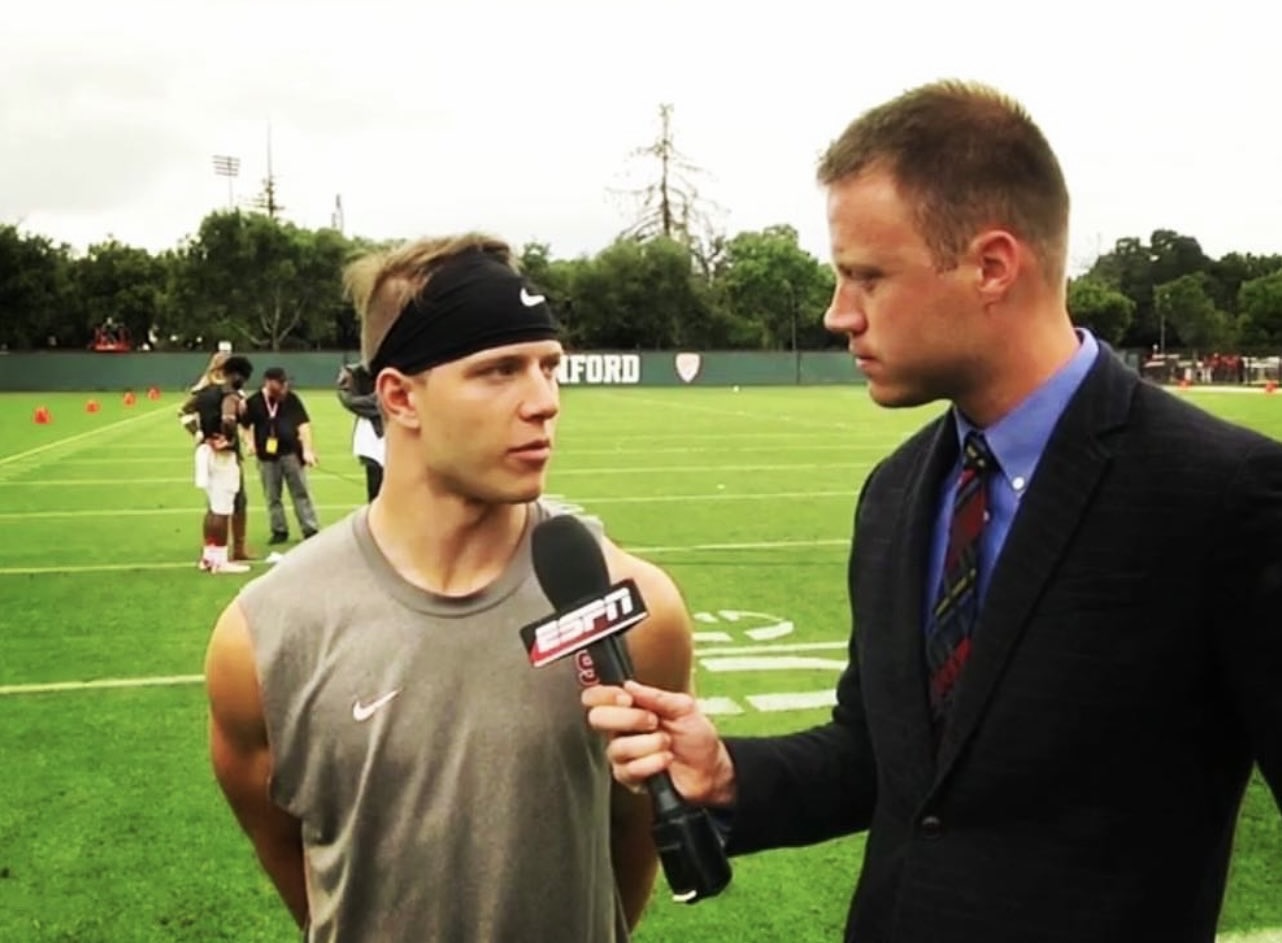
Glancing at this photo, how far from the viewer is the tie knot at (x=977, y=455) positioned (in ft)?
7.34

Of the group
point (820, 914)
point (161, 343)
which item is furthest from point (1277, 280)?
point (820, 914)

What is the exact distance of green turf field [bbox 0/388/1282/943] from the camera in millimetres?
5090

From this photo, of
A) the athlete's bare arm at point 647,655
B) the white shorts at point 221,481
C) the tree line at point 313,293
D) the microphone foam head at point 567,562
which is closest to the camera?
the microphone foam head at point 567,562

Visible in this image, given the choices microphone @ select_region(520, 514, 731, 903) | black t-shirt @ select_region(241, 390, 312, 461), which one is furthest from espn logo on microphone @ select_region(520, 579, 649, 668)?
black t-shirt @ select_region(241, 390, 312, 461)

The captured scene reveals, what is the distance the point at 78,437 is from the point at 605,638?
29.6 m

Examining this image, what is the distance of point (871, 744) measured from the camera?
2.54 meters

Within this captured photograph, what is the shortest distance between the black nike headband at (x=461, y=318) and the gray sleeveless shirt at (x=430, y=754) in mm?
401

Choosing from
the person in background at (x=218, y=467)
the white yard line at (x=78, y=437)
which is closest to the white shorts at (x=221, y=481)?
the person in background at (x=218, y=467)

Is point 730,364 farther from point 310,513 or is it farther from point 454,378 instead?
point 454,378

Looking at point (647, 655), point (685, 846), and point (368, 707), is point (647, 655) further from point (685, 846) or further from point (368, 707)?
point (685, 846)

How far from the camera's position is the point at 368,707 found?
2.40 m

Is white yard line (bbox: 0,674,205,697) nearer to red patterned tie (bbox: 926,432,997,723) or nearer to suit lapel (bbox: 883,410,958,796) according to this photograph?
suit lapel (bbox: 883,410,958,796)

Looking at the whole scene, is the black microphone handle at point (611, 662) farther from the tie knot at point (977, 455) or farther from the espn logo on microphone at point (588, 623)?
A: the tie knot at point (977, 455)

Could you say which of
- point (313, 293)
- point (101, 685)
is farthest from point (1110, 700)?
point (313, 293)
